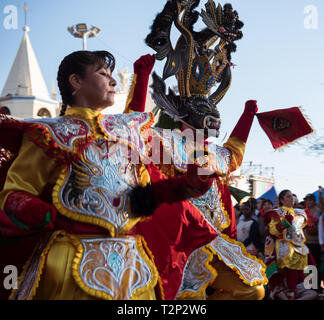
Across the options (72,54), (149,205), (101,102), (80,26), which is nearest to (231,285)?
(149,205)

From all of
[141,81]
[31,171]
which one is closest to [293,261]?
[141,81]

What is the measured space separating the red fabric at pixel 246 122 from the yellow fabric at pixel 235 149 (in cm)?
4

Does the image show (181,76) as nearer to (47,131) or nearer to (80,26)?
(47,131)

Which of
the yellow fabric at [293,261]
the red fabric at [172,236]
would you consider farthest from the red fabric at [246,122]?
the yellow fabric at [293,261]

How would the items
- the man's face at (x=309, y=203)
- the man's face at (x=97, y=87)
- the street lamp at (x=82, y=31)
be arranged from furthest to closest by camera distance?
the street lamp at (x=82, y=31) < the man's face at (x=309, y=203) < the man's face at (x=97, y=87)

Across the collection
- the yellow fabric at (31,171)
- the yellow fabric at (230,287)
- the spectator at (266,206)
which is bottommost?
the yellow fabric at (230,287)

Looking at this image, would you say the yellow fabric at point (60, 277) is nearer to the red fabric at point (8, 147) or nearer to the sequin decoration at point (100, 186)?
the sequin decoration at point (100, 186)

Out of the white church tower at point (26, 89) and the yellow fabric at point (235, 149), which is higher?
the white church tower at point (26, 89)

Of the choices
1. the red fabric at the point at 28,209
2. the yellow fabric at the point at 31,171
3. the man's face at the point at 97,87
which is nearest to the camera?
the red fabric at the point at 28,209

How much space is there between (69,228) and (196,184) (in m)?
0.62

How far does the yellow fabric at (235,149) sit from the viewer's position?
3.78 metres

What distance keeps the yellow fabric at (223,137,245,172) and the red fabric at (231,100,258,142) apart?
40 millimetres

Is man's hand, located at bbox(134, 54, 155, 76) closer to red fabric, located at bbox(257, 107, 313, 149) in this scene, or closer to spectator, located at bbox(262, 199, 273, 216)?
red fabric, located at bbox(257, 107, 313, 149)
